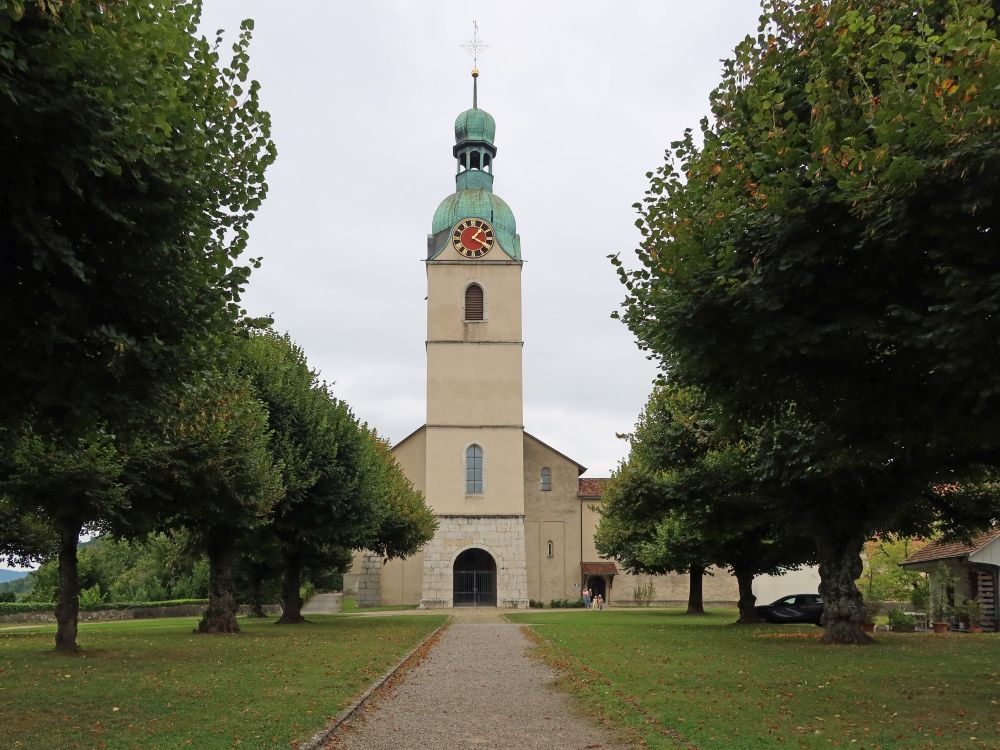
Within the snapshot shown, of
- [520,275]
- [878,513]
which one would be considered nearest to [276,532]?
[878,513]

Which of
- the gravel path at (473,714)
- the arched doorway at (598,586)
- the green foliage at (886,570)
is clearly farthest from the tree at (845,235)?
the arched doorway at (598,586)

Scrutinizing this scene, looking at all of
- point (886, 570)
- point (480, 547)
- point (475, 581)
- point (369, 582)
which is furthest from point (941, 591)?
point (369, 582)

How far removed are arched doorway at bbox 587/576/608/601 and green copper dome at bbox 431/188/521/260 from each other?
865 inches

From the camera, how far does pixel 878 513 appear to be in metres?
23.1

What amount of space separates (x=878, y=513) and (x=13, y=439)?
18.5 m

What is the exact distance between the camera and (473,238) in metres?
62.8

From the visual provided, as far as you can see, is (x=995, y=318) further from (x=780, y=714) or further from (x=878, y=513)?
(x=878, y=513)

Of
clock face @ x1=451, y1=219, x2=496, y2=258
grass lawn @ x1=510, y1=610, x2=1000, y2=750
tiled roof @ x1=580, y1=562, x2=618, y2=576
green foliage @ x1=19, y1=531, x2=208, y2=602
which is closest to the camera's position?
grass lawn @ x1=510, y1=610, x2=1000, y2=750

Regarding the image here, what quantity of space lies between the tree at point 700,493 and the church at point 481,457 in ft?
64.0

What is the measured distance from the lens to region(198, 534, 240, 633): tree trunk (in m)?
29.5

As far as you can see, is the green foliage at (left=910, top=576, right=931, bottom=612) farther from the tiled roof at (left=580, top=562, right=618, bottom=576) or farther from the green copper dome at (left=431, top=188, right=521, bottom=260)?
the green copper dome at (left=431, top=188, right=521, bottom=260)

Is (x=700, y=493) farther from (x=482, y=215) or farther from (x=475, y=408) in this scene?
(x=482, y=215)

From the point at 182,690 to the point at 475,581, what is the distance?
1860 inches

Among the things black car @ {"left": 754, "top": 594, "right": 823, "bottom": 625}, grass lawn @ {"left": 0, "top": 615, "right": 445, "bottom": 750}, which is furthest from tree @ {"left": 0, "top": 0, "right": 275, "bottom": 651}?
black car @ {"left": 754, "top": 594, "right": 823, "bottom": 625}
